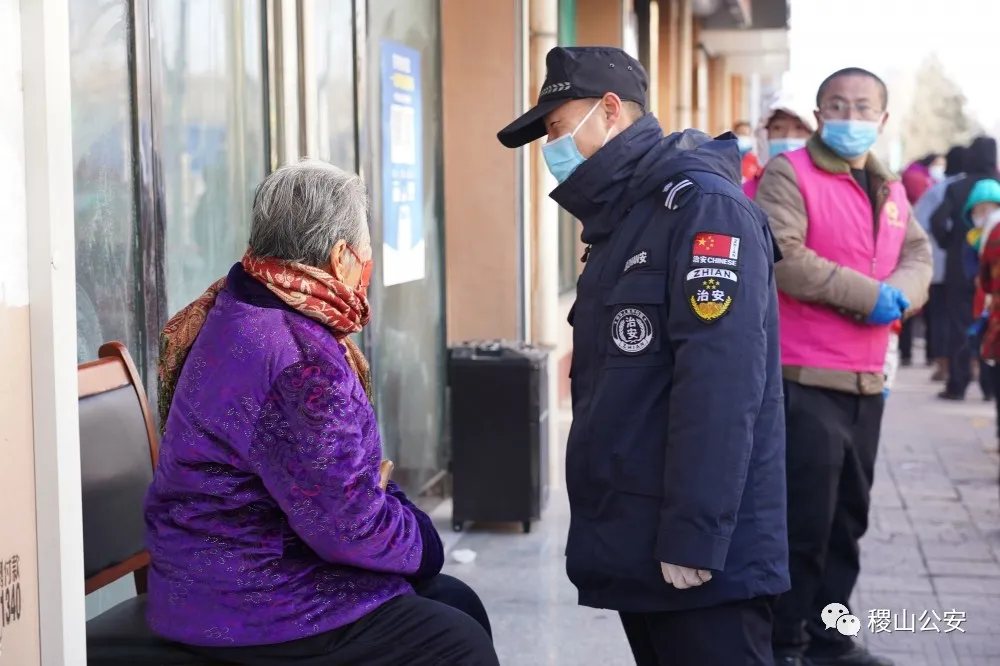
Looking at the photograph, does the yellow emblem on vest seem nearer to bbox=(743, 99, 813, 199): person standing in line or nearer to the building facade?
bbox=(743, 99, 813, 199): person standing in line

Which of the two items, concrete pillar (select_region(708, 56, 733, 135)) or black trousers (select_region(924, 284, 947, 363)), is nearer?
black trousers (select_region(924, 284, 947, 363))

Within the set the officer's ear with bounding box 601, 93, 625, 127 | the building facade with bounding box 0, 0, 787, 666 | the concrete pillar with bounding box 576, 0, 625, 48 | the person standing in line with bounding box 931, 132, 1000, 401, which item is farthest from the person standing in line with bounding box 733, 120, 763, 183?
the officer's ear with bounding box 601, 93, 625, 127

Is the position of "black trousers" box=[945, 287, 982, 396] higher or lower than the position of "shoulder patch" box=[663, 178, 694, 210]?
lower

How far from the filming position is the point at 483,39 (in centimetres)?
665

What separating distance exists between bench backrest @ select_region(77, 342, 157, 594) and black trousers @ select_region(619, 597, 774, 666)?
4.18ft

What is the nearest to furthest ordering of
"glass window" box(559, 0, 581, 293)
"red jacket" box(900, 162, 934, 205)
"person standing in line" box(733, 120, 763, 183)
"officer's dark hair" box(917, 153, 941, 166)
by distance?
"glass window" box(559, 0, 581, 293) → "person standing in line" box(733, 120, 763, 183) → "red jacket" box(900, 162, 934, 205) → "officer's dark hair" box(917, 153, 941, 166)

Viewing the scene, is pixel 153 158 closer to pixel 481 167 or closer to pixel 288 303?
pixel 288 303

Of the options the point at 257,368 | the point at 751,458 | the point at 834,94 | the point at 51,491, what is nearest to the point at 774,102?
the point at 834,94

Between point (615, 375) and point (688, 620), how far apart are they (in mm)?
522

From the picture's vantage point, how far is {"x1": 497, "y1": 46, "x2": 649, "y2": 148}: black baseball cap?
9.20 ft

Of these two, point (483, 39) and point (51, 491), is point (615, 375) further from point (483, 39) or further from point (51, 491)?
point (483, 39)

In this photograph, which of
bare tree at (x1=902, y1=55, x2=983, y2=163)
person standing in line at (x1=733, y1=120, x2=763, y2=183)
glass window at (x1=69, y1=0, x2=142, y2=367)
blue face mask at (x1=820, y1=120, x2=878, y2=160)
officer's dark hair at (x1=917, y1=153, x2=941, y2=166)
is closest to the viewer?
glass window at (x1=69, y1=0, x2=142, y2=367)

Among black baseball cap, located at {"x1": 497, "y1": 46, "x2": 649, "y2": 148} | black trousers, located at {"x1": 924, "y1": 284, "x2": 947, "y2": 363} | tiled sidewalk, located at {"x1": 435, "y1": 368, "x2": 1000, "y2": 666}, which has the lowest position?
tiled sidewalk, located at {"x1": 435, "y1": 368, "x2": 1000, "y2": 666}

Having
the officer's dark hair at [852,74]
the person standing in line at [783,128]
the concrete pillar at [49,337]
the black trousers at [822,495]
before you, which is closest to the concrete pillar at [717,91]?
the person standing in line at [783,128]
